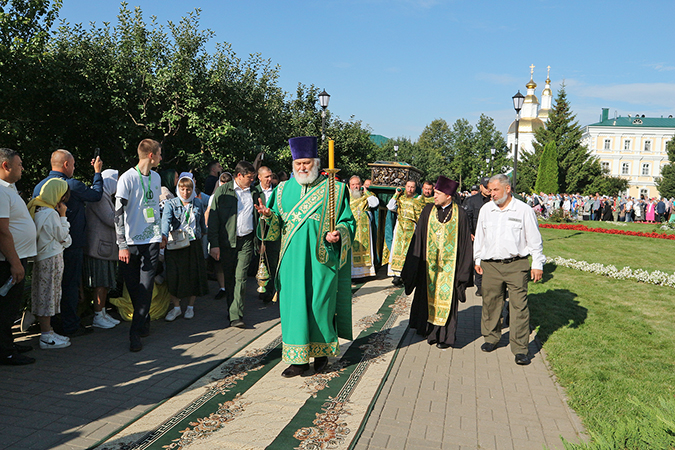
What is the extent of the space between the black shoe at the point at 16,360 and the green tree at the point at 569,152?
2287 inches

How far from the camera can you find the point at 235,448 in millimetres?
3416

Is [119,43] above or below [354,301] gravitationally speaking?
above

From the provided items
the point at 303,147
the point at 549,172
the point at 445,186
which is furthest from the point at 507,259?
the point at 549,172

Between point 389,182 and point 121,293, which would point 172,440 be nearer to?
point 121,293

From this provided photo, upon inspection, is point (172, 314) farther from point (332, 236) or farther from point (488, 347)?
point (488, 347)

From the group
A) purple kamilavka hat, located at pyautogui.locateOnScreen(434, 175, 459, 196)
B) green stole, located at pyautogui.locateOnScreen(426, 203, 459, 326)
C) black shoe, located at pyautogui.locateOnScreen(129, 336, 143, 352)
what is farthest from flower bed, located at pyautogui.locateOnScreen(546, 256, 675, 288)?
black shoe, located at pyautogui.locateOnScreen(129, 336, 143, 352)

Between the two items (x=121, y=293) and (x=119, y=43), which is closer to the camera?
(x=121, y=293)

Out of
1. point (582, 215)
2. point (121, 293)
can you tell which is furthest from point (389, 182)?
point (582, 215)

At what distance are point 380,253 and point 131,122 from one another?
7.80m

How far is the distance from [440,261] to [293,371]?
8.06 feet

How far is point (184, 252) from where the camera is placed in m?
6.79

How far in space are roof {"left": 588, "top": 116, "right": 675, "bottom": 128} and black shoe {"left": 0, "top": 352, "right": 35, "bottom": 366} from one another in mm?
86972

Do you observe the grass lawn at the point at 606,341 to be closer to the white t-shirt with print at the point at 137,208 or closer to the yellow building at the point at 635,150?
the white t-shirt with print at the point at 137,208

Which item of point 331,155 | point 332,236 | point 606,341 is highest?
point 331,155
